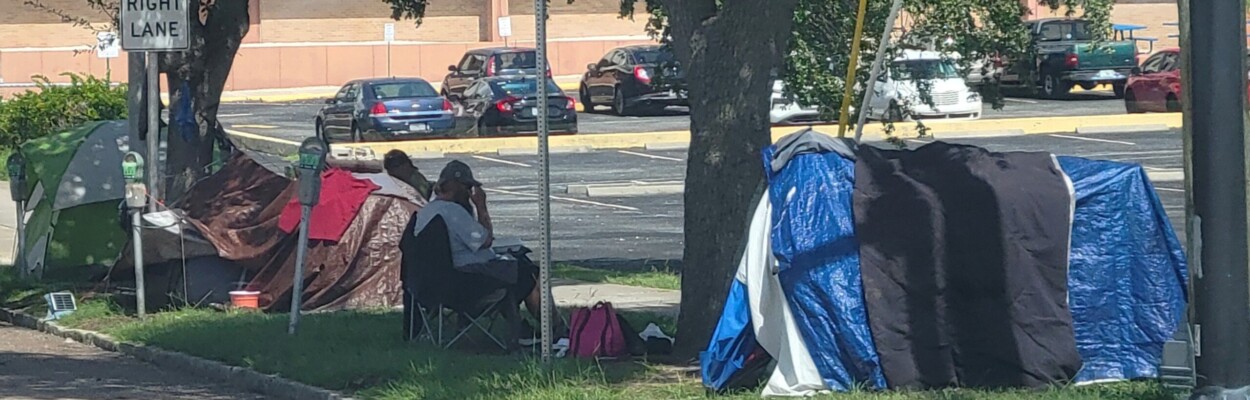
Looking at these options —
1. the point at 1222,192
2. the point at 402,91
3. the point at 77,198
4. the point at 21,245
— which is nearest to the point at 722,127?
the point at 1222,192

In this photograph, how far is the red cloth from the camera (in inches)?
528

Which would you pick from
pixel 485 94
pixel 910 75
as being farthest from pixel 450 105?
pixel 910 75

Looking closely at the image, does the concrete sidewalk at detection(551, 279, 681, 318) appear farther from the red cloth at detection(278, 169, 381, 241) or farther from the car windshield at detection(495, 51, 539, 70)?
the car windshield at detection(495, 51, 539, 70)

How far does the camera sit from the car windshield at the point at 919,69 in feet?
59.1

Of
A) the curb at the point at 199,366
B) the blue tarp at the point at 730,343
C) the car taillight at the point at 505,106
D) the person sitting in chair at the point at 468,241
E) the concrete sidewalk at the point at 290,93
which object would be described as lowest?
the curb at the point at 199,366

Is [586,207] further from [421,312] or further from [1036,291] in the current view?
[1036,291]

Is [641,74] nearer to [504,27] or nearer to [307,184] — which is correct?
[504,27]

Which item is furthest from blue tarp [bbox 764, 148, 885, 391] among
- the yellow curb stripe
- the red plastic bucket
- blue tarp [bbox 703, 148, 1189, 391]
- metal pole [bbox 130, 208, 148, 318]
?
the yellow curb stripe

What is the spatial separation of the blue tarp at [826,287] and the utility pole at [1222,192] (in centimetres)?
184

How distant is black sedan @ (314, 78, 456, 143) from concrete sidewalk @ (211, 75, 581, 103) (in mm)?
9964

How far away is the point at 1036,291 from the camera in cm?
881

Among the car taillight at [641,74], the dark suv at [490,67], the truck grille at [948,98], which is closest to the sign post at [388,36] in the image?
the dark suv at [490,67]

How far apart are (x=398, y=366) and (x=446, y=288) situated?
2.35 ft

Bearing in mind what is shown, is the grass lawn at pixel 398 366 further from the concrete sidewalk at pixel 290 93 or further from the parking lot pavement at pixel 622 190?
the concrete sidewalk at pixel 290 93
